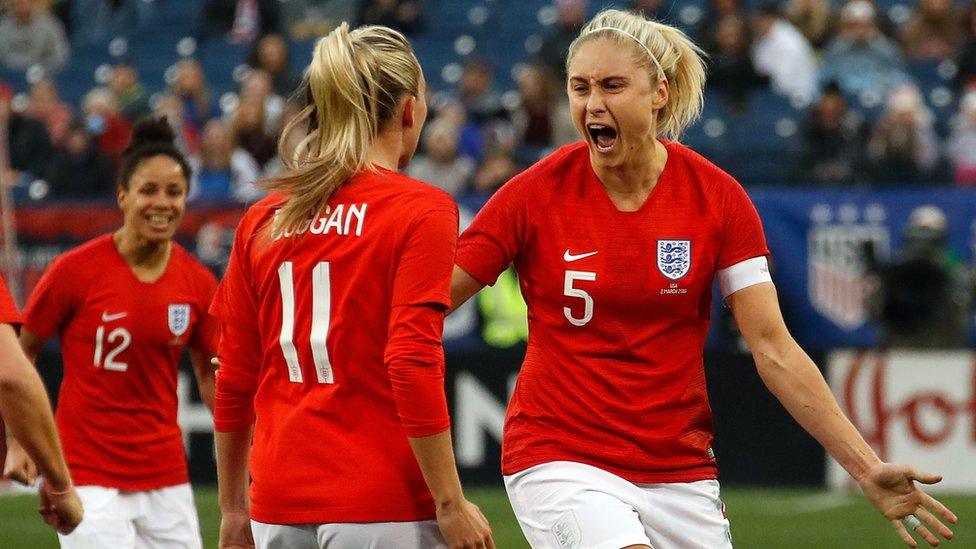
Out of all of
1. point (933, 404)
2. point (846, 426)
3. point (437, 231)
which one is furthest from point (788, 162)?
point (437, 231)

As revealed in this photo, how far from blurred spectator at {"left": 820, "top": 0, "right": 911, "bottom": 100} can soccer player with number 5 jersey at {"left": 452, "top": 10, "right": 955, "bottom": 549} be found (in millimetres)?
10929

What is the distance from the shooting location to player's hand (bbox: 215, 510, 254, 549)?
4402mm

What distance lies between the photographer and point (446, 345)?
526 inches

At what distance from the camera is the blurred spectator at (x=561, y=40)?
15.5 meters

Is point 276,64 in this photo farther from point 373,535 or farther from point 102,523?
point 373,535

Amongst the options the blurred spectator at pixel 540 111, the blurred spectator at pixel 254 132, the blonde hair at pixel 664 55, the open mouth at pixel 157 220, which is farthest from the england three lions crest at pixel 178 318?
the blurred spectator at pixel 540 111

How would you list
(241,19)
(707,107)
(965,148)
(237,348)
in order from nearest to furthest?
1. (237,348)
2. (965,148)
3. (707,107)
4. (241,19)

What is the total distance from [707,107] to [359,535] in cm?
1275

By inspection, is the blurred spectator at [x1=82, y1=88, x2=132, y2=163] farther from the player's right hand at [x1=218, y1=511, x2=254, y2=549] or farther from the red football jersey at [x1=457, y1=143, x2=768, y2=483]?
the player's right hand at [x1=218, y1=511, x2=254, y2=549]

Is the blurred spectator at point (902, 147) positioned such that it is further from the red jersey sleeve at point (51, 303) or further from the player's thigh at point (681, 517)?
the player's thigh at point (681, 517)

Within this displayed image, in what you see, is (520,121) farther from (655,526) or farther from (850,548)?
(655,526)

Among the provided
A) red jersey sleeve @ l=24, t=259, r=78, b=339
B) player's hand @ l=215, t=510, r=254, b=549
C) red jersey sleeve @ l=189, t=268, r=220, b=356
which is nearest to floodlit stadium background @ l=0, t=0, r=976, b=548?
red jersey sleeve @ l=189, t=268, r=220, b=356

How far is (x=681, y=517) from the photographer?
183 inches

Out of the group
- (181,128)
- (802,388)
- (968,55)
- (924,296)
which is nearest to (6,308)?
(802,388)
